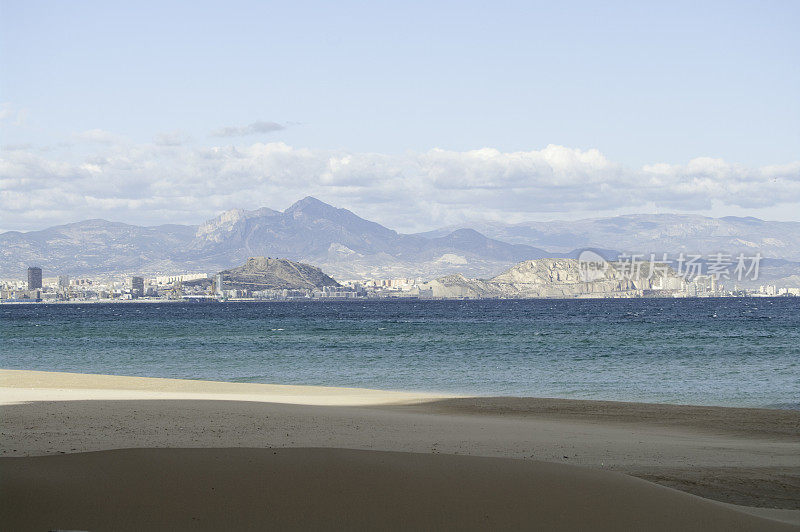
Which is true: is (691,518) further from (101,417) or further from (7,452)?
(101,417)

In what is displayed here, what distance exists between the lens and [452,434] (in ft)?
47.3

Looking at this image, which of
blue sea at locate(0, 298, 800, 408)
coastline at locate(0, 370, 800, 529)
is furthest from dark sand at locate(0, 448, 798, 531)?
blue sea at locate(0, 298, 800, 408)

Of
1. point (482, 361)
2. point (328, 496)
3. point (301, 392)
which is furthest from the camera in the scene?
point (482, 361)

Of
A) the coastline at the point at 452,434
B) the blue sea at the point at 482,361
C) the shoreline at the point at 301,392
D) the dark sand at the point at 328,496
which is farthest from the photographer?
the blue sea at the point at 482,361

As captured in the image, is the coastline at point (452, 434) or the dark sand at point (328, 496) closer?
the dark sand at point (328, 496)

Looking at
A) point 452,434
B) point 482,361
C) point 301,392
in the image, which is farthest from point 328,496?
point 482,361

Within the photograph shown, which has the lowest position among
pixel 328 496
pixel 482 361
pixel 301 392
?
pixel 482 361

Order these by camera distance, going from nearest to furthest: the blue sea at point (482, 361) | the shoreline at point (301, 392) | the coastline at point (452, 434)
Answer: the coastline at point (452, 434) < the shoreline at point (301, 392) < the blue sea at point (482, 361)

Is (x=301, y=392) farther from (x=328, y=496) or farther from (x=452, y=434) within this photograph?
(x=328, y=496)

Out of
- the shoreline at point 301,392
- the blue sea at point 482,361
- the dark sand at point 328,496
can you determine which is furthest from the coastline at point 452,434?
the blue sea at point 482,361

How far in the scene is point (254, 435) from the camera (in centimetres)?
1349

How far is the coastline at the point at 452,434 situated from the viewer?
953 centimetres

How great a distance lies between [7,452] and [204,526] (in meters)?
5.30

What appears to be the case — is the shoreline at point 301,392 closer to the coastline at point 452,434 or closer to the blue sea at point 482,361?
the coastline at point 452,434
